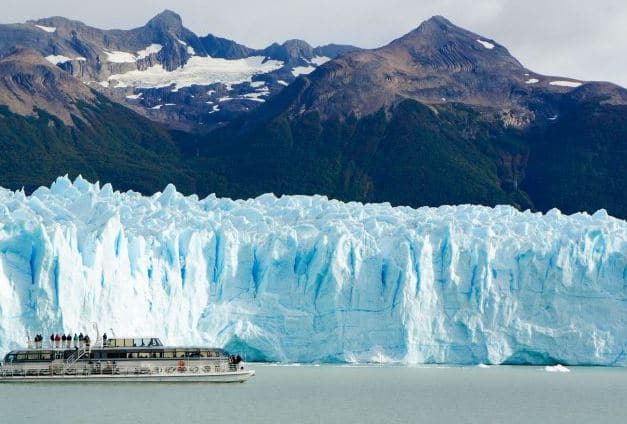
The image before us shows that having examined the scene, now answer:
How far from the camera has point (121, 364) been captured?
148ft

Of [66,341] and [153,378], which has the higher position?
[66,341]

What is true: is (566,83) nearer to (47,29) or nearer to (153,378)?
(47,29)

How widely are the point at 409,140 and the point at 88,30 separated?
73.5m

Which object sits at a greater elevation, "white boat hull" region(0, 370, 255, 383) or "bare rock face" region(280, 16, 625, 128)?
"bare rock face" region(280, 16, 625, 128)

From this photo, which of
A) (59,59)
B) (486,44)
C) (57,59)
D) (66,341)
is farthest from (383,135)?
(66,341)

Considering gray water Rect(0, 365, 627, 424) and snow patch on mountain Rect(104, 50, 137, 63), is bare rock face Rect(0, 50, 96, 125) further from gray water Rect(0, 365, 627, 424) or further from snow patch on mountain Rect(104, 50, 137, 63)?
gray water Rect(0, 365, 627, 424)

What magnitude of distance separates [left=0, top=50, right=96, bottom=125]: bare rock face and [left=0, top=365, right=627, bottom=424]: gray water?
229 feet

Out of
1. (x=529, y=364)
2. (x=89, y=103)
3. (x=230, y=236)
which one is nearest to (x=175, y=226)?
(x=230, y=236)

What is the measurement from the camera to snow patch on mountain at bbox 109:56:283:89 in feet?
543

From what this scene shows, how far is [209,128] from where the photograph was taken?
475ft

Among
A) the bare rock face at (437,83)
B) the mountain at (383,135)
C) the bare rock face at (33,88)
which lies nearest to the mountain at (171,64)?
the mountain at (383,135)

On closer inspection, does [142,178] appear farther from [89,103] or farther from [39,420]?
[39,420]

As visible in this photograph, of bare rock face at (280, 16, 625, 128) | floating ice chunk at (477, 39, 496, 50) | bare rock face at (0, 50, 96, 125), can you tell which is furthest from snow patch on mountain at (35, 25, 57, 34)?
floating ice chunk at (477, 39, 496, 50)

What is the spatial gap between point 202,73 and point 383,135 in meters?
61.2
